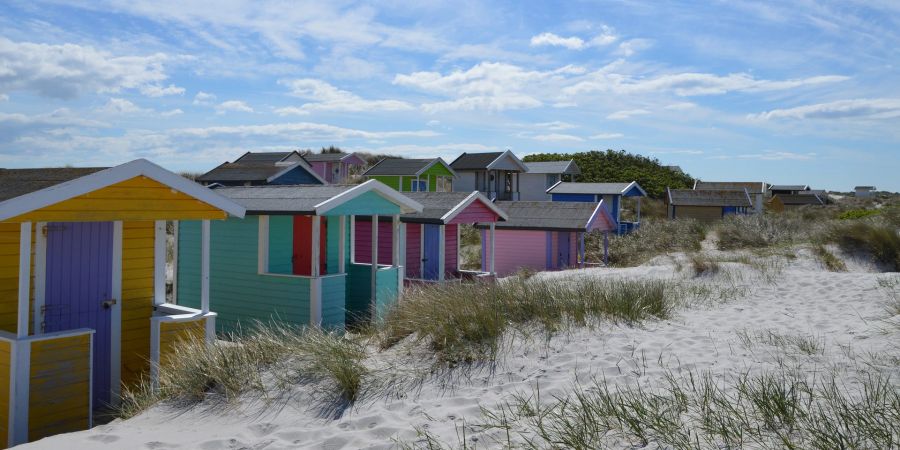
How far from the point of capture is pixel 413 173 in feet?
128

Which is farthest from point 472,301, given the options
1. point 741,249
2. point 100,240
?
point 741,249

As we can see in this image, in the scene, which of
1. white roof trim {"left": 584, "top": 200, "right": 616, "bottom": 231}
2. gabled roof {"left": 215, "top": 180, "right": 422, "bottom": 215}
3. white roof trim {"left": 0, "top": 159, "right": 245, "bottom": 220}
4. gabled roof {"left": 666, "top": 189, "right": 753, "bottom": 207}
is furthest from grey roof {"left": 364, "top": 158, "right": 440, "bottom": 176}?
white roof trim {"left": 0, "top": 159, "right": 245, "bottom": 220}

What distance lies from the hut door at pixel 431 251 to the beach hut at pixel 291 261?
365 cm

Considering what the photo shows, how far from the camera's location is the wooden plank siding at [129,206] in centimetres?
718

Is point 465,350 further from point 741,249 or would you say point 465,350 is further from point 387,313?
point 741,249

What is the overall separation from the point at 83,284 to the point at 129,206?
48.7 inches

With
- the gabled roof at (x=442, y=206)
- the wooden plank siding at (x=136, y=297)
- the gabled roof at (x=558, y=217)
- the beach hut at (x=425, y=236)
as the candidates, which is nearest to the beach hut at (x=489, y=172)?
the gabled roof at (x=558, y=217)

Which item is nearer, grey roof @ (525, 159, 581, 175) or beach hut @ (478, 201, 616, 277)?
beach hut @ (478, 201, 616, 277)

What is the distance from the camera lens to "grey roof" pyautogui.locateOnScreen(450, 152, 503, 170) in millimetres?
40625

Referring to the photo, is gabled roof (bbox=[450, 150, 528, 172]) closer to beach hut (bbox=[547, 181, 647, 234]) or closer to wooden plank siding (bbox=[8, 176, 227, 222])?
beach hut (bbox=[547, 181, 647, 234])

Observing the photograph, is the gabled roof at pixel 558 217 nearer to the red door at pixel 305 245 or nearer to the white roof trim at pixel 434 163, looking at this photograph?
the red door at pixel 305 245

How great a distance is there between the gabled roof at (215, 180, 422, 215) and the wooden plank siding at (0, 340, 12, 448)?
4.63 meters

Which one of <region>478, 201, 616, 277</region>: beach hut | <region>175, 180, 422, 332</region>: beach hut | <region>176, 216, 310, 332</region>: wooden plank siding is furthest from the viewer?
<region>478, 201, 616, 277</region>: beach hut

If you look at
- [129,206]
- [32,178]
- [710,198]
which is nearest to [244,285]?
[129,206]
